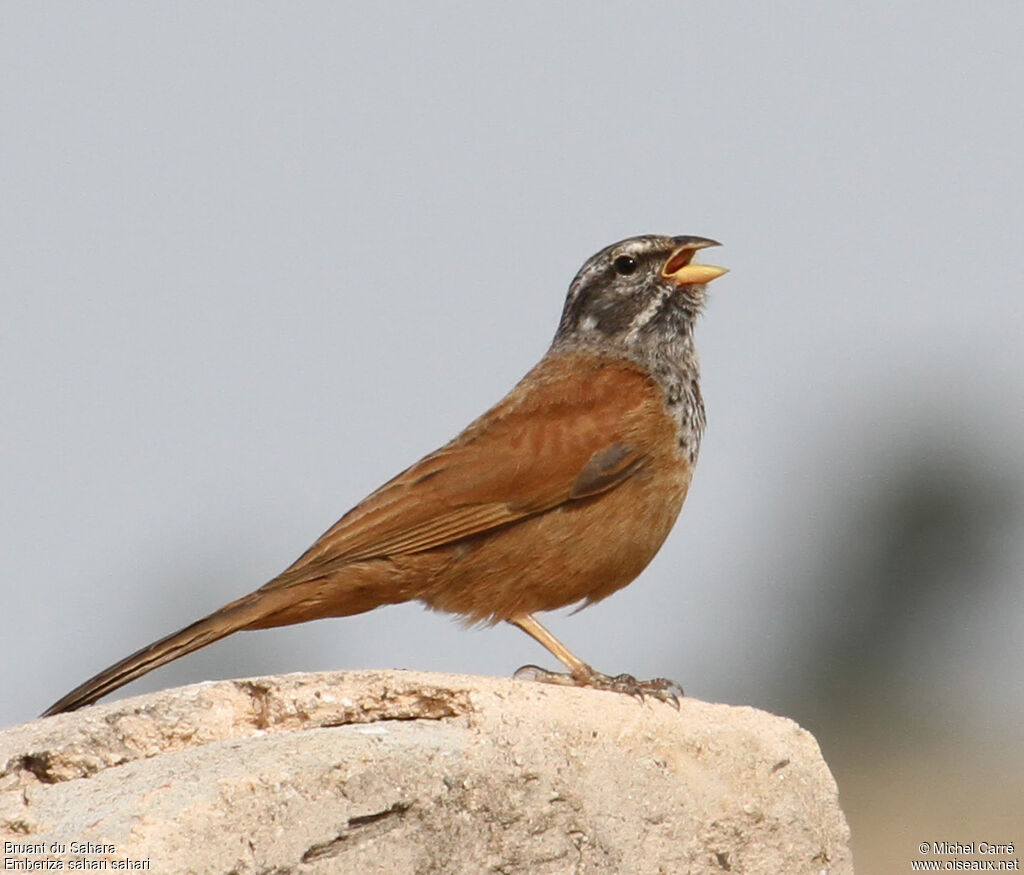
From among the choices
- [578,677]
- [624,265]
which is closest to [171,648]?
[578,677]

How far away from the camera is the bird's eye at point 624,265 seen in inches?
329

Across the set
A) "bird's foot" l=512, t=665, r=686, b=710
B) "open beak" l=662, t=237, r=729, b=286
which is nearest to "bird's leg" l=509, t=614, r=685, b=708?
"bird's foot" l=512, t=665, r=686, b=710

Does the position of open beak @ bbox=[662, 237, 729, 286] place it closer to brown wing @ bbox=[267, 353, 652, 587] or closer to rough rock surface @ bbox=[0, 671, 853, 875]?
brown wing @ bbox=[267, 353, 652, 587]

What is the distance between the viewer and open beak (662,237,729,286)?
321 inches

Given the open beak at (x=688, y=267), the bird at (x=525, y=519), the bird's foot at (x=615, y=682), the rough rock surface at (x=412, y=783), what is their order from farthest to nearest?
the open beak at (x=688, y=267)
the bird at (x=525, y=519)
the bird's foot at (x=615, y=682)
the rough rock surface at (x=412, y=783)

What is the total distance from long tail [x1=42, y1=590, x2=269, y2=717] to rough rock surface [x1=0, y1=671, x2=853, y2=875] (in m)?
1.02

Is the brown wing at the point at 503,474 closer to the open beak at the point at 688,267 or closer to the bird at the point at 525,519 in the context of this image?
the bird at the point at 525,519

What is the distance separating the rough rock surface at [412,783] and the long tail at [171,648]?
3.35ft

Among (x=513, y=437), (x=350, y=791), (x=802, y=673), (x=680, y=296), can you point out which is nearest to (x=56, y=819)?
(x=350, y=791)

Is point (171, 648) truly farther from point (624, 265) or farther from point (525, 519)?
Result: point (624, 265)

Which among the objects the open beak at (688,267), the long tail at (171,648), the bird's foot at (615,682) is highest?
the open beak at (688,267)

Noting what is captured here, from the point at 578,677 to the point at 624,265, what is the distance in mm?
2473

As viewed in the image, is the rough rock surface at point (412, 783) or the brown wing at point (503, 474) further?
the brown wing at point (503, 474)

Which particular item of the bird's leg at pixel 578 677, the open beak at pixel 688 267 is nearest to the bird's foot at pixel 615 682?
the bird's leg at pixel 578 677
